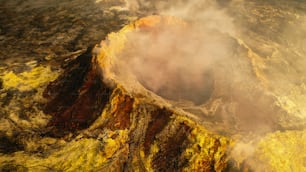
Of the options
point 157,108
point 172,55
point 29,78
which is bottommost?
point 29,78

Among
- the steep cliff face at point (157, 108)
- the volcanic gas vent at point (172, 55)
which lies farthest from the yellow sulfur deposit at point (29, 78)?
the volcanic gas vent at point (172, 55)

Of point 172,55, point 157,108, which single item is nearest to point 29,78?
point 172,55

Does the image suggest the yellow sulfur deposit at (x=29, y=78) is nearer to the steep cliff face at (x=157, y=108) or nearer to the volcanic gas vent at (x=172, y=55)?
the steep cliff face at (x=157, y=108)

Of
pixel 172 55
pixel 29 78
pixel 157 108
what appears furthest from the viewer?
pixel 172 55

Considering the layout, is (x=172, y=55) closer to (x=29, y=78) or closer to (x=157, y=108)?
(x=157, y=108)

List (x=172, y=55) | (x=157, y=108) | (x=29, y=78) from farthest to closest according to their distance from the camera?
(x=172, y=55) < (x=29, y=78) < (x=157, y=108)

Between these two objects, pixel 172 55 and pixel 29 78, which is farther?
pixel 172 55

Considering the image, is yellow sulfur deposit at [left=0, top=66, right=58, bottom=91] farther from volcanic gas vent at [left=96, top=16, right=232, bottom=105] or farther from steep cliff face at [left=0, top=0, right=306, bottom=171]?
volcanic gas vent at [left=96, top=16, right=232, bottom=105]

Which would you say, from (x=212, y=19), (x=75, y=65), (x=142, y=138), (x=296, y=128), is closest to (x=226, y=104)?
(x=296, y=128)

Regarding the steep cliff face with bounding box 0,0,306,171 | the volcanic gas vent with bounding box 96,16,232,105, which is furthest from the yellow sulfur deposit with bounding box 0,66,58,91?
the volcanic gas vent with bounding box 96,16,232,105

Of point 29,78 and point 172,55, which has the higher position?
point 172,55
